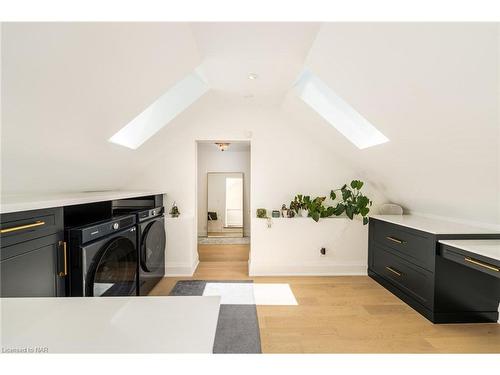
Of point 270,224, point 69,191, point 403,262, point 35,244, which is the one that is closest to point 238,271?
point 270,224

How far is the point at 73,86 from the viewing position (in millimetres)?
1372

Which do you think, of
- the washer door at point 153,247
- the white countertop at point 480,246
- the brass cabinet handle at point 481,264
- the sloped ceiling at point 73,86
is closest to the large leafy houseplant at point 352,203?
the white countertop at point 480,246

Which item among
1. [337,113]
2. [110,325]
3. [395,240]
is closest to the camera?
[110,325]

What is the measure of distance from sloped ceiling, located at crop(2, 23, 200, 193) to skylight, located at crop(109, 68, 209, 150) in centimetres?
45

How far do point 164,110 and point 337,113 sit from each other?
2046 mm

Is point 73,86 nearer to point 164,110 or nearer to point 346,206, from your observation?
point 164,110

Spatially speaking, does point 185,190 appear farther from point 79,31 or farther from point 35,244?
point 79,31

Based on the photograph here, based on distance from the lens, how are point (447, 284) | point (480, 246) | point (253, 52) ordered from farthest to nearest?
point (447, 284) → point (253, 52) → point (480, 246)

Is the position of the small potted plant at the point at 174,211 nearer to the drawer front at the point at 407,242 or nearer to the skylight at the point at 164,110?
the skylight at the point at 164,110

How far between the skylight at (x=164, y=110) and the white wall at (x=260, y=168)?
0.76ft

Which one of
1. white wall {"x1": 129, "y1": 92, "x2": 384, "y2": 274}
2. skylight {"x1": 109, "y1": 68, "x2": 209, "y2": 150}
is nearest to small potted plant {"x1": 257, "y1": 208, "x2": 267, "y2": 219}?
white wall {"x1": 129, "y1": 92, "x2": 384, "y2": 274}

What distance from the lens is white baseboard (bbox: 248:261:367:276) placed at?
3236 mm

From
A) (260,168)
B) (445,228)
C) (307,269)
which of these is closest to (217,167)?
(260,168)

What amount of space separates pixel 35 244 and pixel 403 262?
3.10 m
